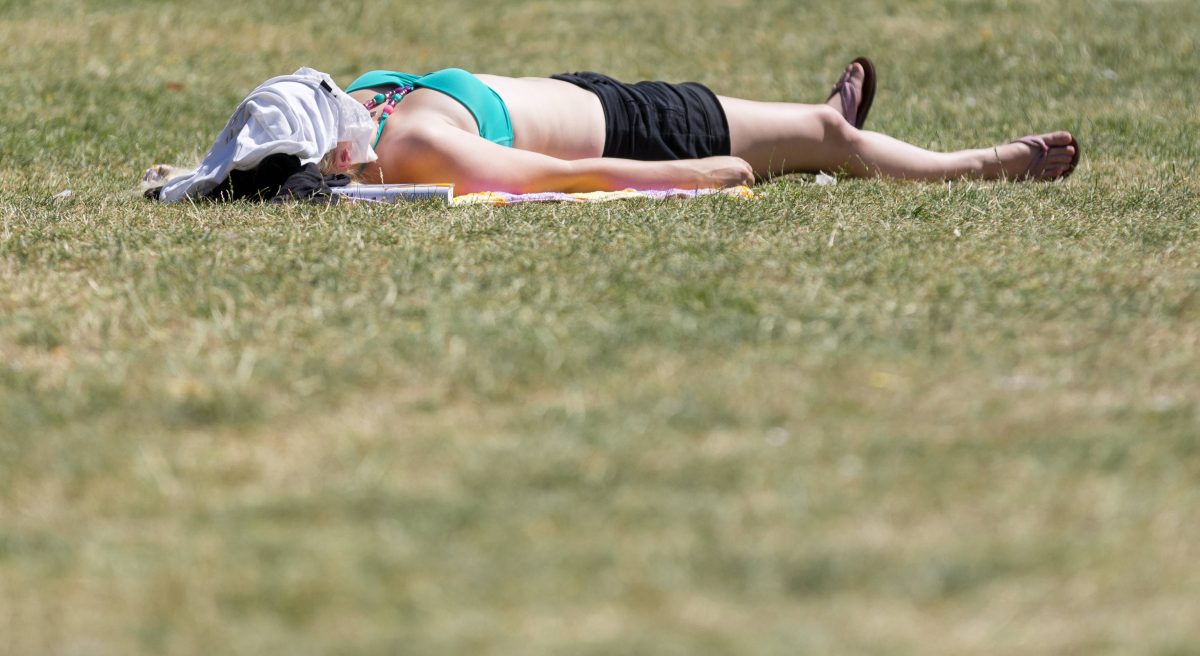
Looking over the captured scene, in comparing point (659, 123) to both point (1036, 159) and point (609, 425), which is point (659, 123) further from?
point (609, 425)

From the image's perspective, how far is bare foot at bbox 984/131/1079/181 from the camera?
5527 millimetres

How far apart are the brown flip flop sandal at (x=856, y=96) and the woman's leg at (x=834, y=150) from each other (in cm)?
43

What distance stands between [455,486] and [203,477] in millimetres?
465

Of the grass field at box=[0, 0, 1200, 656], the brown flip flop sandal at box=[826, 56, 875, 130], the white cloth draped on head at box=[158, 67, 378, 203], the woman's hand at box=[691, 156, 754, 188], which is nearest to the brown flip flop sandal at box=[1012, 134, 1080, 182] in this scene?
the grass field at box=[0, 0, 1200, 656]

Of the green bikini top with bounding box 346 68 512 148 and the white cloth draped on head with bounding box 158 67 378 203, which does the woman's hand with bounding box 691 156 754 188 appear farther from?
the white cloth draped on head with bounding box 158 67 378 203

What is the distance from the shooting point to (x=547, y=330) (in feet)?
10.3

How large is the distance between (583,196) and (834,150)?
49.2 inches

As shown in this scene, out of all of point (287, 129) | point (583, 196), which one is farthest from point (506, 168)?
point (287, 129)

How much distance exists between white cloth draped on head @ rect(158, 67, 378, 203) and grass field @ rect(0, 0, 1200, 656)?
0.22 metres

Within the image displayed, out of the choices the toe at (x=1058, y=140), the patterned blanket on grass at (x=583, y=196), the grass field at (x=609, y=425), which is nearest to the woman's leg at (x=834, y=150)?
the toe at (x=1058, y=140)

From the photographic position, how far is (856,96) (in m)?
5.95

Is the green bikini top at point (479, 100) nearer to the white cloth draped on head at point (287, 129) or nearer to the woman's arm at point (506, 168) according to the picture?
the woman's arm at point (506, 168)

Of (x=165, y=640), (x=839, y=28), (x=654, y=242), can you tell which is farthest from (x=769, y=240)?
(x=839, y=28)

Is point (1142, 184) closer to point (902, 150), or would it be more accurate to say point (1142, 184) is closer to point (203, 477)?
point (902, 150)
